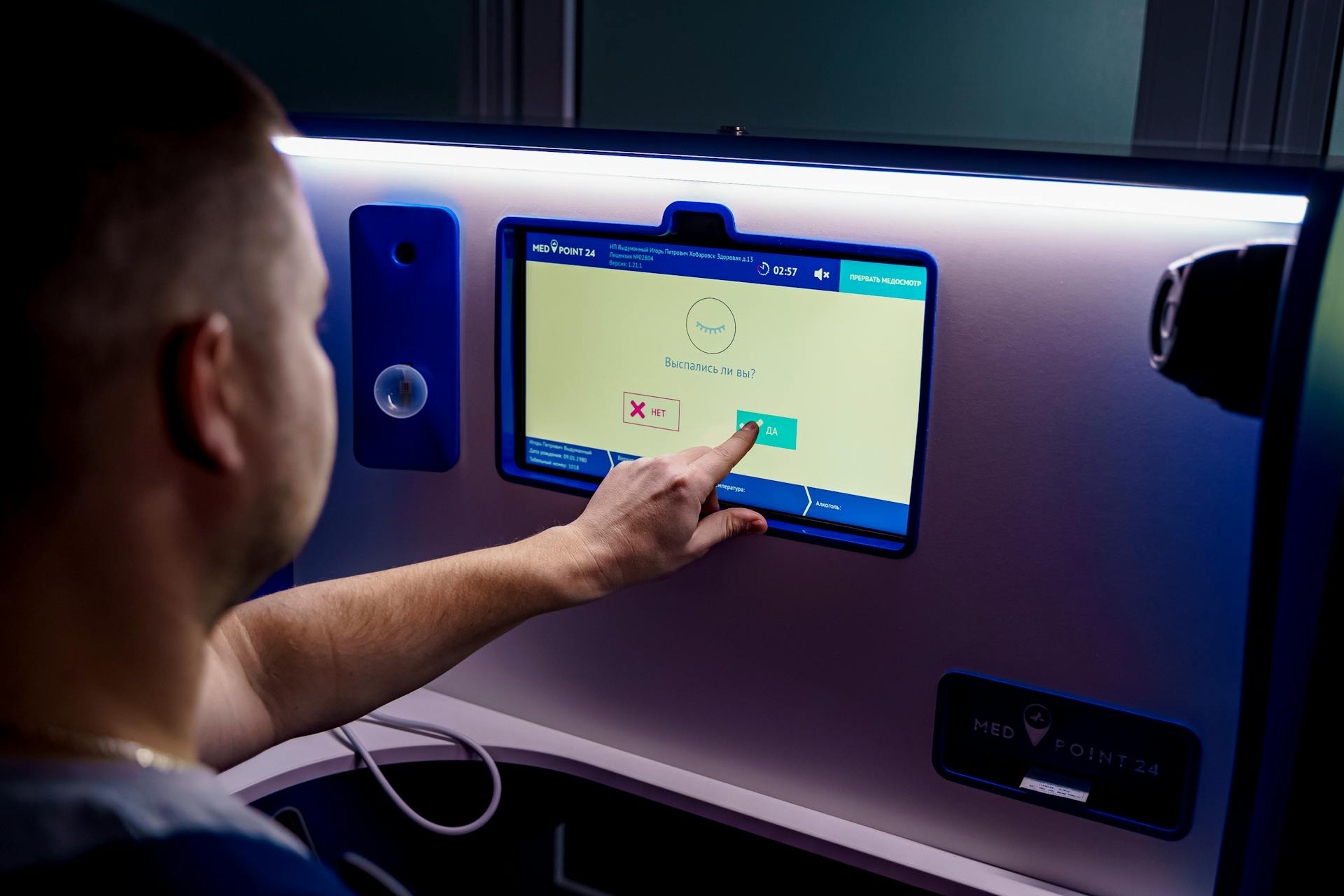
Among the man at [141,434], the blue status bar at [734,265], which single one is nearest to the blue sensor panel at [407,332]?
the blue status bar at [734,265]

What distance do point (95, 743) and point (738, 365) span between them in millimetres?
570

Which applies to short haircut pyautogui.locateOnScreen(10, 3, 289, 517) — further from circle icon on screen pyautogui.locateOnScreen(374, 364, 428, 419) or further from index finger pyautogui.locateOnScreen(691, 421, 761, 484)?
circle icon on screen pyautogui.locateOnScreen(374, 364, 428, 419)

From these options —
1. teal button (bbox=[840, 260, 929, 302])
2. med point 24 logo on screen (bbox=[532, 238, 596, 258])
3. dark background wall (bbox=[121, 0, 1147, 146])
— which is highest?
dark background wall (bbox=[121, 0, 1147, 146])

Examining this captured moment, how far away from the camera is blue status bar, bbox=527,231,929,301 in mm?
837

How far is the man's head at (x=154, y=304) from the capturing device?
0.43 m

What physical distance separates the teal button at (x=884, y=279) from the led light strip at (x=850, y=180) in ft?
0.17

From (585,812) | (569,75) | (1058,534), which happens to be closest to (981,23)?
(569,75)

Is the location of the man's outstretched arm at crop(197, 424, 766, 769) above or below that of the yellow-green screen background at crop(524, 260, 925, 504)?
below

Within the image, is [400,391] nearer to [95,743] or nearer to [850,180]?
[850,180]

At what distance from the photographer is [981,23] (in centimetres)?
120

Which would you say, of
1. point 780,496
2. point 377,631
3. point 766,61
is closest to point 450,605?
point 377,631

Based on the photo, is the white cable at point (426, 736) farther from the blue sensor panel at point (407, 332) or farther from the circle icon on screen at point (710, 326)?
the circle icon on screen at point (710, 326)

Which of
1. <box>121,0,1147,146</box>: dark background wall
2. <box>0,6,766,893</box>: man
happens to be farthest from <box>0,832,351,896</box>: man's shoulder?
<box>121,0,1147,146</box>: dark background wall

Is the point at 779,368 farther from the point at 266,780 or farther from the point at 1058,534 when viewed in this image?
the point at 266,780
